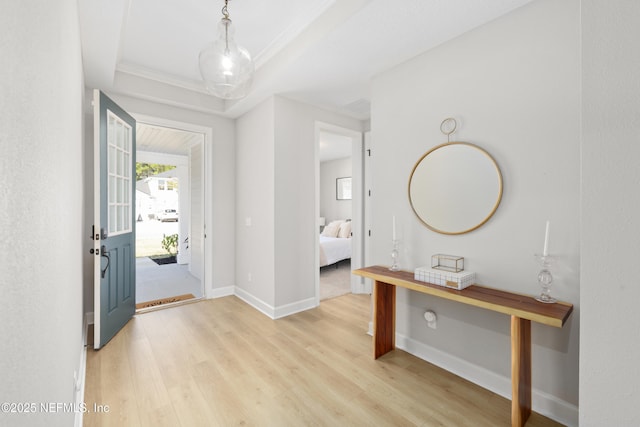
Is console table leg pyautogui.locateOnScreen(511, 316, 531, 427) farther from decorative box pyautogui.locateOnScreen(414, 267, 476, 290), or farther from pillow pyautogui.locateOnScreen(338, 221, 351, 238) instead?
pillow pyautogui.locateOnScreen(338, 221, 351, 238)

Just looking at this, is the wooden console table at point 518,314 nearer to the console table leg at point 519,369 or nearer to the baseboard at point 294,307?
the console table leg at point 519,369

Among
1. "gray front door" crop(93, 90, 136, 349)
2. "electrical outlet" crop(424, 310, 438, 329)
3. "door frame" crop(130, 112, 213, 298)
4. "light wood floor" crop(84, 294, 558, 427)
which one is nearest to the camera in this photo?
"light wood floor" crop(84, 294, 558, 427)

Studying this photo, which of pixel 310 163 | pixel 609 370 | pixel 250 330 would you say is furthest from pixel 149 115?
pixel 609 370

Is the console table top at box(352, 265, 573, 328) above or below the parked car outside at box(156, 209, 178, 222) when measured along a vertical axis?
below

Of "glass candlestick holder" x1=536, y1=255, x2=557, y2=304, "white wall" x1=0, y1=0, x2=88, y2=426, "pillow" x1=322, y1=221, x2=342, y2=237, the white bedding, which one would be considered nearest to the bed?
the white bedding

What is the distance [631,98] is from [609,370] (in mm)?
848

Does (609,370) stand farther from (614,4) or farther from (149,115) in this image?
(149,115)

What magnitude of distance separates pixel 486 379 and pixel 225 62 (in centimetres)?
268

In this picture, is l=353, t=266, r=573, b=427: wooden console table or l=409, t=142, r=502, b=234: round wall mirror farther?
l=409, t=142, r=502, b=234: round wall mirror

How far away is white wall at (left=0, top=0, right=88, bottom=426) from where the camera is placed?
1.73 feet

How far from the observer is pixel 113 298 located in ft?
9.20

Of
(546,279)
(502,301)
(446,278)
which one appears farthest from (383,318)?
(546,279)

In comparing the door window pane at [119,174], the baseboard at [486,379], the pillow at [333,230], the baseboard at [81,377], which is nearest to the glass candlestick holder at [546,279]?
the baseboard at [486,379]

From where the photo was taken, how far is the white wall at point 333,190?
7.59m
